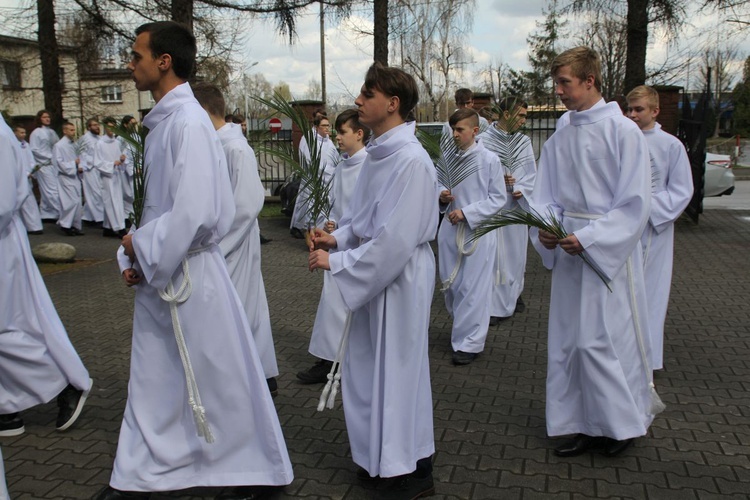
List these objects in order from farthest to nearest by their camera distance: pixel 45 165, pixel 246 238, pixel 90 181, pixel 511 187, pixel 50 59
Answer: pixel 50 59
pixel 45 165
pixel 90 181
pixel 511 187
pixel 246 238

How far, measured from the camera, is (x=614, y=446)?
436 centimetres

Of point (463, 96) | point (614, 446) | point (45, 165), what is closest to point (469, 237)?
point (614, 446)

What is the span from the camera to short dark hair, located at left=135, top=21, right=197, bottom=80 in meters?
3.69

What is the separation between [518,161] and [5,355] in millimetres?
5301

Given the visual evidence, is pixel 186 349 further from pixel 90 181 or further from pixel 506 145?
pixel 90 181

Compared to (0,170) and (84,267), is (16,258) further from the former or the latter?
(84,267)

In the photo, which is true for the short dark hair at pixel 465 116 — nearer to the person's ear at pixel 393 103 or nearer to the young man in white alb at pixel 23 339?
the person's ear at pixel 393 103

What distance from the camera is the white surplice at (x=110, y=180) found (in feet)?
49.0

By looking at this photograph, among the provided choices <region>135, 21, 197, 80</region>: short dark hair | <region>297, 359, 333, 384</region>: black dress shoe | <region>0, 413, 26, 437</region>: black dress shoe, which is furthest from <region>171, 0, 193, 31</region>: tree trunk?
<region>135, 21, 197, 80</region>: short dark hair

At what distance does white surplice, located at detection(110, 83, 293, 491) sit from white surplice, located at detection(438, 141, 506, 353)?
295 cm

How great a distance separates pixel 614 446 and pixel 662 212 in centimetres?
222

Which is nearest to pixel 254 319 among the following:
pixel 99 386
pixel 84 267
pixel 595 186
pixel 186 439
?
pixel 99 386

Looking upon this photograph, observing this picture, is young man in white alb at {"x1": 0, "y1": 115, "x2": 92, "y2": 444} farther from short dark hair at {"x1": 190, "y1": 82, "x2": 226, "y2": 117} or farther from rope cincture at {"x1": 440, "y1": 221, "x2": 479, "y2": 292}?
rope cincture at {"x1": 440, "y1": 221, "x2": 479, "y2": 292}

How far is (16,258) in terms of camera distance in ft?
16.2
